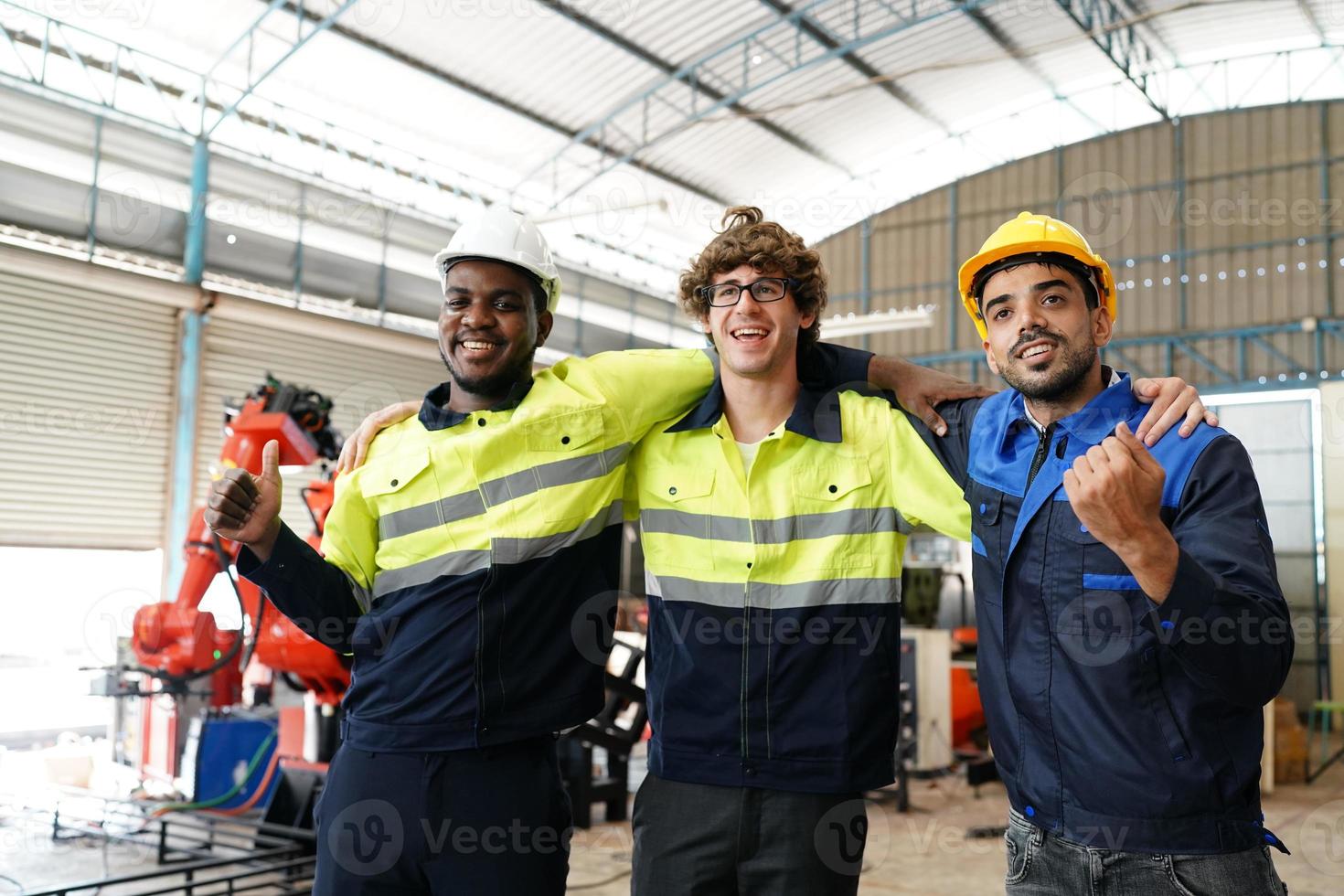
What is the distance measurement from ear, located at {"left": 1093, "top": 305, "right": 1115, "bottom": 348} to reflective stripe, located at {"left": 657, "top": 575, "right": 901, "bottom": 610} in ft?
2.55

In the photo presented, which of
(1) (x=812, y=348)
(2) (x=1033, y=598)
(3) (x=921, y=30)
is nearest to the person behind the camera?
(2) (x=1033, y=598)

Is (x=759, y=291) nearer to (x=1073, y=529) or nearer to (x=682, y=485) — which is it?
(x=682, y=485)

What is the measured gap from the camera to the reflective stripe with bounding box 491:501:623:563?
2830 millimetres

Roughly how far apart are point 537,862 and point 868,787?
33.5 inches

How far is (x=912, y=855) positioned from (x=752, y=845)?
219 inches

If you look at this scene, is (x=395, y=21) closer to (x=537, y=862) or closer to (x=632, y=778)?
(x=632, y=778)

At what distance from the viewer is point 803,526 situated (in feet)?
9.12

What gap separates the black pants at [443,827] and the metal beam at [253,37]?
11880 mm

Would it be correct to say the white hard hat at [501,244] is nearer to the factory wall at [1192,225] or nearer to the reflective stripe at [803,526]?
the reflective stripe at [803,526]

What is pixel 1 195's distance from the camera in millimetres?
11297

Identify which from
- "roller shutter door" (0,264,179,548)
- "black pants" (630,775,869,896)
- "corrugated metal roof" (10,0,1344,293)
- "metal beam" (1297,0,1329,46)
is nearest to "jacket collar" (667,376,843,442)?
"black pants" (630,775,869,896)

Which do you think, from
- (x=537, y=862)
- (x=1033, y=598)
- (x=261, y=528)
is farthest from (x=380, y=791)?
(x=1033, y=598)

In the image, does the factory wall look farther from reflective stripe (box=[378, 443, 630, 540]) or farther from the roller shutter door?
reflective stripe (box=[378, 443, 630, 540])

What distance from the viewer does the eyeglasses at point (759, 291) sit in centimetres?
290
